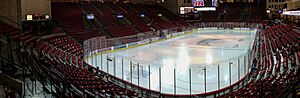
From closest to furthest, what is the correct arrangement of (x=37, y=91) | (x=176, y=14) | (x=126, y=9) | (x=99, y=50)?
(x=37, y=91) < (x=99, y=50) < (x=126, y=9) < (x=176, y=14)

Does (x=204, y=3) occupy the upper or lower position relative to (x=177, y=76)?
upper

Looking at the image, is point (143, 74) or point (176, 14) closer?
point (143, 74)

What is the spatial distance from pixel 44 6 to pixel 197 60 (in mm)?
12852

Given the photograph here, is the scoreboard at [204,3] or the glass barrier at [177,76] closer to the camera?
the glass barrier at [177,76]

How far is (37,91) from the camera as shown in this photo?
914cm

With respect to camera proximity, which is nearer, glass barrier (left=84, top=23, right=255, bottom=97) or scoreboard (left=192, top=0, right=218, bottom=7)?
glass barrier (left=84, top=23, right=255, bottom=97)

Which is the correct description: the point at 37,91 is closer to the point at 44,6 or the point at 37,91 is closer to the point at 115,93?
the point at 115,93

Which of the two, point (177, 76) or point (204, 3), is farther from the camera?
point (204, 3)

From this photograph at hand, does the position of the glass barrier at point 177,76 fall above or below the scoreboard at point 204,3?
below

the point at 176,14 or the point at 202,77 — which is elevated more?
the point at 176,14

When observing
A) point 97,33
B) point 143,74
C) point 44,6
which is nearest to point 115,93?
point 143,74

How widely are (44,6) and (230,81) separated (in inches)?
668

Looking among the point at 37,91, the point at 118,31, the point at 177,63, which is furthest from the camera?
the point at 118,31

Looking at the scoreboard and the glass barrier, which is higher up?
the scoreboard
